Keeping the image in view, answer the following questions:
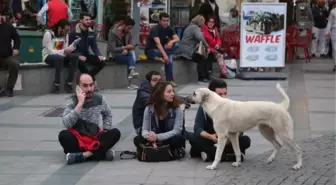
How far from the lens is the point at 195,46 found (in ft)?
53.3

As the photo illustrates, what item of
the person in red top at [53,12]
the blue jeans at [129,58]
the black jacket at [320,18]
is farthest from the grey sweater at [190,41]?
the black jacket at [320,18]

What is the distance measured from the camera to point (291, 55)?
2091 cm

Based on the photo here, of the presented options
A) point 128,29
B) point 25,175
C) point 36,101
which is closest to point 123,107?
point 36,101

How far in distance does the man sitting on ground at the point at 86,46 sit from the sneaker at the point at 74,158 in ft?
19.5

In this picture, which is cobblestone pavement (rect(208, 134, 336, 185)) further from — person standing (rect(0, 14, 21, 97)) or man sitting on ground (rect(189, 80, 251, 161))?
person standing (rect(0, 14, 21, 97))

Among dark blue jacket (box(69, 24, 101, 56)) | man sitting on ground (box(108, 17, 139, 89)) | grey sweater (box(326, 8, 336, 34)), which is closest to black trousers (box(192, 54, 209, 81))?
man sitting on ground (box(108, 17, 139, 89))

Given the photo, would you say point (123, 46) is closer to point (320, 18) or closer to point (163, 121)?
point (163, 121)

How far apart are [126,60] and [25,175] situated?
7.42 m

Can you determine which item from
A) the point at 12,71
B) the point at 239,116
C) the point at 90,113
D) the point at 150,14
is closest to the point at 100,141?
the point at 90,113

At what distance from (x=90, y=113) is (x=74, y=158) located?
0.56m

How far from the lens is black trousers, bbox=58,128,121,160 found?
330 inches

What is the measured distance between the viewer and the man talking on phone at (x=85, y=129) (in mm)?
8359

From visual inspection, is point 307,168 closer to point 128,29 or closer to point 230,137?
point 230,137

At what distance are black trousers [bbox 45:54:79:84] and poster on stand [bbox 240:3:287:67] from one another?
4156mm
